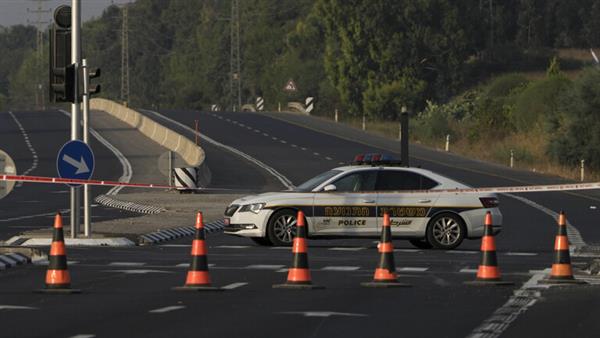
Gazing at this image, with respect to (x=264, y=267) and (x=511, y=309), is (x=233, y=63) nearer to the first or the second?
(x=264, y=267)

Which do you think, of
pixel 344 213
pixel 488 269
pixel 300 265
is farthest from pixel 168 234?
pixel 488 269

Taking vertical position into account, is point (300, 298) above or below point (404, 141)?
below

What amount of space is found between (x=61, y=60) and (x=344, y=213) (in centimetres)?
527

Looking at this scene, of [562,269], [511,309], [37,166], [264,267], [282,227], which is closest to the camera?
[511,309]

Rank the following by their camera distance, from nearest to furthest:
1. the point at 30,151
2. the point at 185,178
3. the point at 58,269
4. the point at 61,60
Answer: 1. the point at 58,269
2. the point at 61,60
3. the point at 185,178
4. the point at 30,151

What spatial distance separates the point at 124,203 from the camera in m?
41.8

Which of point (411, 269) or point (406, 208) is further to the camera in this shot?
point (406, 208)

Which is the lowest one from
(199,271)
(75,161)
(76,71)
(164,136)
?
(199,271)

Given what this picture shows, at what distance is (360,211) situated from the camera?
25.5 meters

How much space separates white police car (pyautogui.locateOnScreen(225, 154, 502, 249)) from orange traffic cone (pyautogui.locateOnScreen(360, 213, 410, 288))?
7.03m

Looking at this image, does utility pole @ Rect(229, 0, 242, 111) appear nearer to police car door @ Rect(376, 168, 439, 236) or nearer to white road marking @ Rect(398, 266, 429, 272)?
police car door @ Rect(376, 168, 439, 236)

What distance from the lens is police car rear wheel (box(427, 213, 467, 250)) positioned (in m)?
25.5

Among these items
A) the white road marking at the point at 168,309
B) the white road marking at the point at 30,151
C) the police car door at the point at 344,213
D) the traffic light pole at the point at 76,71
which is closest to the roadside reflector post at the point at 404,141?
the police car door at the point at 344,213

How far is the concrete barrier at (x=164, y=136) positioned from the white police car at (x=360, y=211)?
2307cm
